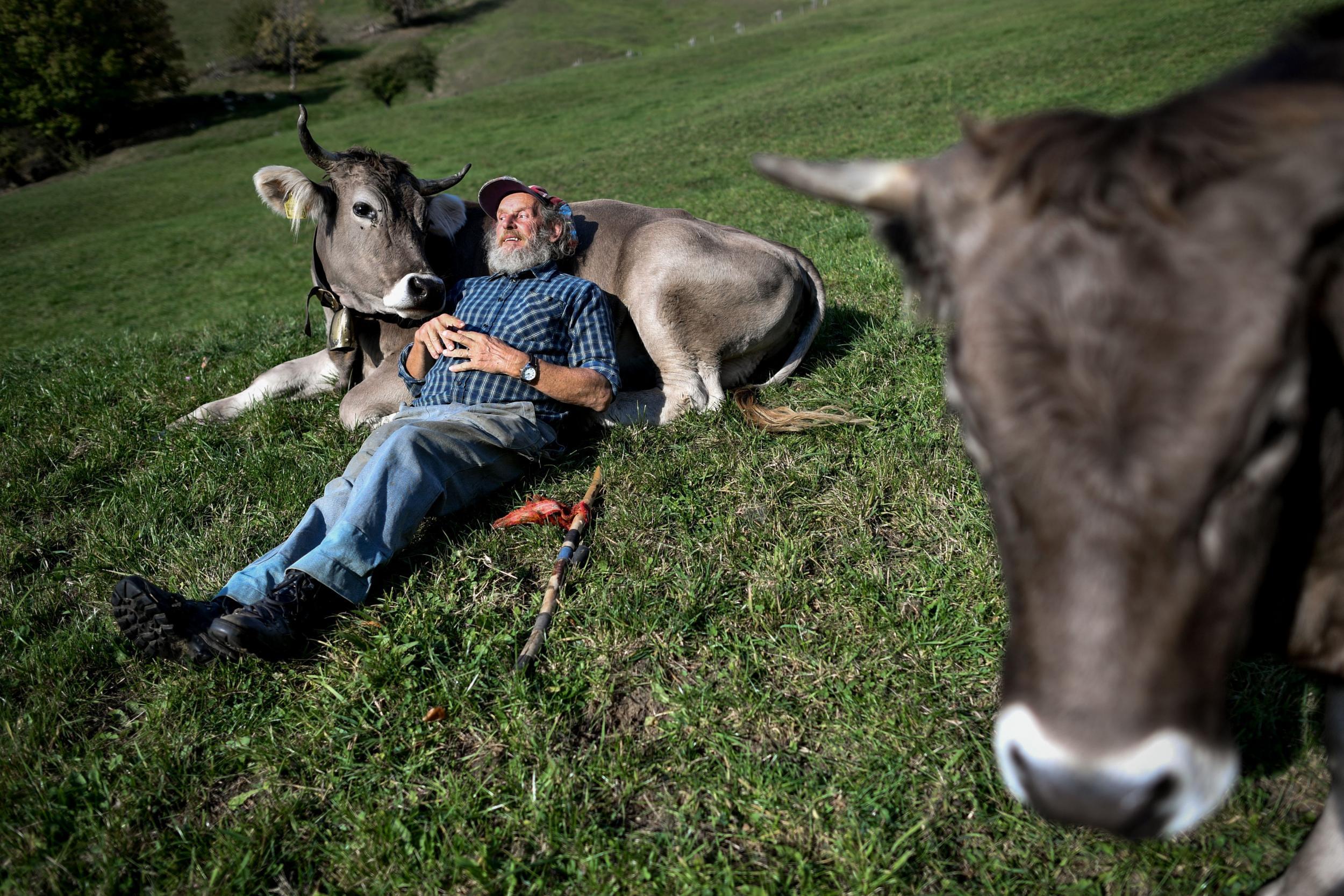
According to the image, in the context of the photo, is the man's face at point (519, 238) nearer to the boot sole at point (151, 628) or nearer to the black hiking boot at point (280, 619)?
the black hiking boot at point (280, 619)

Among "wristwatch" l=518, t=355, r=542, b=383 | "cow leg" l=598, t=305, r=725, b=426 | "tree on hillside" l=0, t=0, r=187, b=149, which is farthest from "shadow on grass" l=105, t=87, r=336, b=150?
"wristwatch" l=518, t=355, r=542, b=383

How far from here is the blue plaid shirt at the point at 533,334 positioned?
4.60m

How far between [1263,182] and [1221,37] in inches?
1012

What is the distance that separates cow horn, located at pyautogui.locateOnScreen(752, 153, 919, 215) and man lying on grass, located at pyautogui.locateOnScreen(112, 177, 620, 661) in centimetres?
265

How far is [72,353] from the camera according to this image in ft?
30.0

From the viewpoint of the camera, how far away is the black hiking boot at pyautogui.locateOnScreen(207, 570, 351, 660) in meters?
3.23

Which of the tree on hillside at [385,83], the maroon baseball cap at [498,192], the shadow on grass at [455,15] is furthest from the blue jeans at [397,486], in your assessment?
the shadow on grass at [455,15]

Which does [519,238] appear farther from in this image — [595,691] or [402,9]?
[402,9]

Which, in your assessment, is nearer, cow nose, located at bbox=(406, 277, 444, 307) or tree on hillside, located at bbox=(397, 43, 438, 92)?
cow nose, located at bbox=(406, 277, 444, 307)

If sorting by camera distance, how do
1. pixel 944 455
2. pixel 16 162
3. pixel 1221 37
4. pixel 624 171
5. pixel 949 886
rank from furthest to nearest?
pixel 16 162 → pixel 624 171 → pixel 1221 37 → pixel 944 455 → pixel 949 886

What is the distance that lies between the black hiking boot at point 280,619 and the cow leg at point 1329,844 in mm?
3594

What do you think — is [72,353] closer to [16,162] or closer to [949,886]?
[949,886]

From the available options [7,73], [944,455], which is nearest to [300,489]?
[944,455]

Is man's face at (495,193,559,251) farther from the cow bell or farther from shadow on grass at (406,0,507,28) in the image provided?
shadow on grass at (406,0,507,28)
